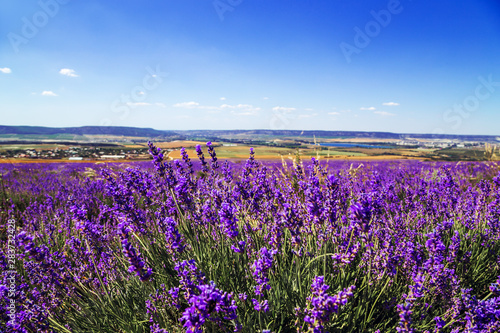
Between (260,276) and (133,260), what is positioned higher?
(133,260)

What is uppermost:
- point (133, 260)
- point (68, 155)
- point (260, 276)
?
point (133, 260)

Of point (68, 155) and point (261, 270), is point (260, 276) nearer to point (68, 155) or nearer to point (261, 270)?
point (261, 270)

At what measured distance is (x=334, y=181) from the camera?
7.07 feet

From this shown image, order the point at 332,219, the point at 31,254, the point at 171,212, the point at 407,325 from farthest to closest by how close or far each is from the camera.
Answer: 1. the point at 171,212
2. the point at 332,219
3. the point at 31,254
4. the point at 407,325

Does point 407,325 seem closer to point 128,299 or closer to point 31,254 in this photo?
point 128,299

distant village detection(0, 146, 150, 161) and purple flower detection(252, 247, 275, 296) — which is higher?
purple flower detection(252, 247, 275, 296)

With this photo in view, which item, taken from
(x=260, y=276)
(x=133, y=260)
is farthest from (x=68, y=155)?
(x=260, y=276)

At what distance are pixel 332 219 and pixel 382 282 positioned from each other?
850mm

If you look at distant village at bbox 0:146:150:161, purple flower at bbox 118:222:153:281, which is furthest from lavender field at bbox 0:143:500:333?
distant village at bbox 0:146:150:161

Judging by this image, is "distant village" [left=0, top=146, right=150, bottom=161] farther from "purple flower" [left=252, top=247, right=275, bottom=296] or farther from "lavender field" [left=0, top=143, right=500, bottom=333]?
"purple flower" [left=252, top=247, right=275, bottom=296]

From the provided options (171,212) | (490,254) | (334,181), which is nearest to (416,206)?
(490,254)

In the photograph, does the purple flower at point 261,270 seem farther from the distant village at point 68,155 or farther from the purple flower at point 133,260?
the distant village at point 68,155

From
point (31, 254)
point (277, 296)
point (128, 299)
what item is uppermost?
point (31, 254)

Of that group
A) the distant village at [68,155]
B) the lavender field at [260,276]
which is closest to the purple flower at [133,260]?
the lavender field at [260,276]
